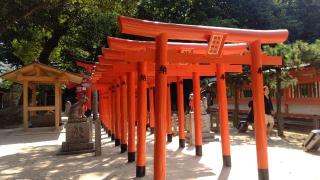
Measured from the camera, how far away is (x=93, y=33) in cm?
2159

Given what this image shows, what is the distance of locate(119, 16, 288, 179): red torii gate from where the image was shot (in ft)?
18.7

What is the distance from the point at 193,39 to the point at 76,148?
20.0 ft

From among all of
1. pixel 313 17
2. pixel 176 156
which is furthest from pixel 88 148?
pixel 313 17

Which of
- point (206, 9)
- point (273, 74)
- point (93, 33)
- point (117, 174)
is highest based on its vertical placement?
point (206, 9)

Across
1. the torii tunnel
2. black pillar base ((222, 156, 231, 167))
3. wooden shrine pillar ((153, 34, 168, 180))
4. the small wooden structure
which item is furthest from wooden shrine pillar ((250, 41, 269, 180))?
the small wooden structure

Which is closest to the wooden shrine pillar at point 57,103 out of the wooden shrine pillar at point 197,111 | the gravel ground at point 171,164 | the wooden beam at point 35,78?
the wooden beam at point 35,78

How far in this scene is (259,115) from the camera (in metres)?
6.52

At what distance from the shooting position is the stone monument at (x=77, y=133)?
10.8 m

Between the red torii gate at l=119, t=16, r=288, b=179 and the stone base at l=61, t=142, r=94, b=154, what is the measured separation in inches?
216

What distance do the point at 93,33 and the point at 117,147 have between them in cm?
1137

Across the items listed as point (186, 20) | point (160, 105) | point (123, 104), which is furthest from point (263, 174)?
point (186, 20)

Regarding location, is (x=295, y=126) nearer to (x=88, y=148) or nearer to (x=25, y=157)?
(x=88, y=148)

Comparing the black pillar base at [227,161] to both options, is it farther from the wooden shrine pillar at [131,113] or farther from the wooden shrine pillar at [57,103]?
the wooden shrine pillar at [57,103]

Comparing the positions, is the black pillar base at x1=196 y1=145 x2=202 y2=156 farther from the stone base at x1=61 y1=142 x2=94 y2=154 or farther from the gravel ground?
the stone base at x1=61 y1=142 x2=94 y2=154
